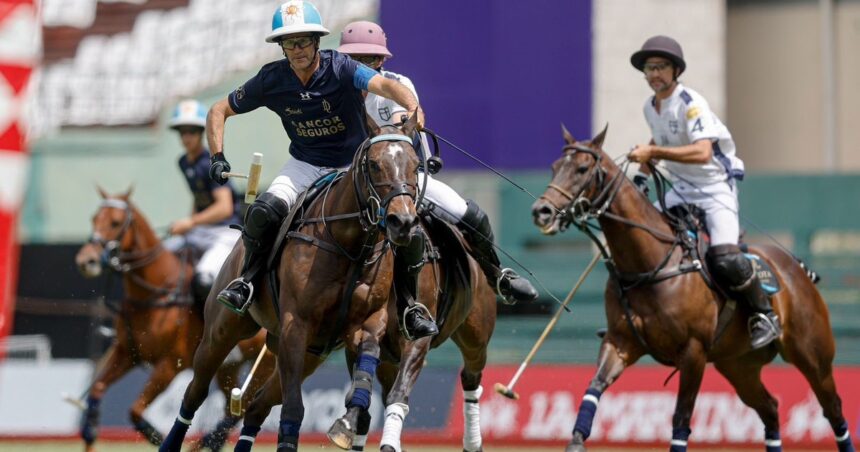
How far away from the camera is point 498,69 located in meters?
17.0

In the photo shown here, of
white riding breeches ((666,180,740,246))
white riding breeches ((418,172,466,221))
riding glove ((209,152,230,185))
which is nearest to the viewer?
riding glove ((209,152,230,185))

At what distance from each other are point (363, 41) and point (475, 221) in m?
1.34

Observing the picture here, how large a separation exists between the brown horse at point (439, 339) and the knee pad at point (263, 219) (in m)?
0.76

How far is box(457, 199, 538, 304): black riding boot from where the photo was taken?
780 cm

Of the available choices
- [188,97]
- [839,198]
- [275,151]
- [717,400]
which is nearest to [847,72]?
[839,198]

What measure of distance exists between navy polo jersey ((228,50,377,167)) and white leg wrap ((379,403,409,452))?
156 centimetres

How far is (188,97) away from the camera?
56.4 ft

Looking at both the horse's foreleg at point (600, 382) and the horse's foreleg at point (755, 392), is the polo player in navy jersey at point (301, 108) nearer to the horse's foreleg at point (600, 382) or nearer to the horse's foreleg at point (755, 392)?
the horse's foreleg at point (600, 382)

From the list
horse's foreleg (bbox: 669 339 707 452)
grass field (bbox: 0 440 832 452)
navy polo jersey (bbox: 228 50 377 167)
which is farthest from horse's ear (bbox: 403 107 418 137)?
grass field (bbox: 0 440 832 452)

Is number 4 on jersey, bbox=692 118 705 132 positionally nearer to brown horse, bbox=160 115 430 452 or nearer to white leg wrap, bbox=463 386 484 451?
white leg wrap, bbox=463 386 484 451

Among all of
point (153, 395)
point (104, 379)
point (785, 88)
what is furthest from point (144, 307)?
point (785, 88)

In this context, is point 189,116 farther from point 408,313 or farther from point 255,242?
point 408,313

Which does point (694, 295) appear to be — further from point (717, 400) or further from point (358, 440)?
point (717, 400)

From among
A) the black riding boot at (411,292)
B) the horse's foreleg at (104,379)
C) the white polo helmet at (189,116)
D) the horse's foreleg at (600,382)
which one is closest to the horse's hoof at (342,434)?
the black riding boot at (411,292)
